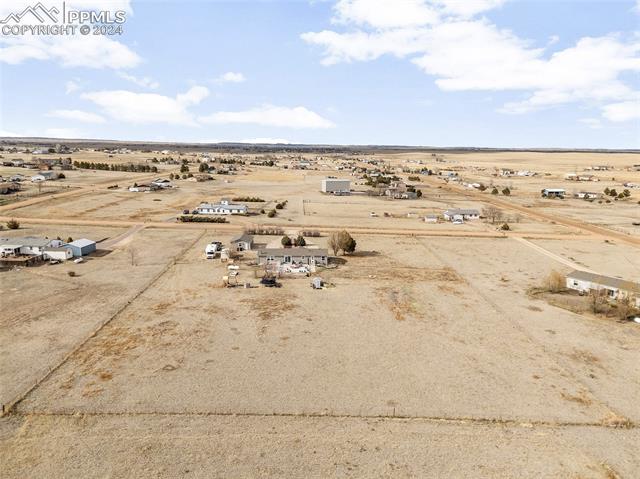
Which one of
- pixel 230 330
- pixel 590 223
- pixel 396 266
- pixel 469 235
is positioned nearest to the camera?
pixel 230 330

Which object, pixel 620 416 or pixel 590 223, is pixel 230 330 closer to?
pixel 620 416

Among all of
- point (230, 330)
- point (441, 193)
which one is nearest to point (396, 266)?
point (230, 330)

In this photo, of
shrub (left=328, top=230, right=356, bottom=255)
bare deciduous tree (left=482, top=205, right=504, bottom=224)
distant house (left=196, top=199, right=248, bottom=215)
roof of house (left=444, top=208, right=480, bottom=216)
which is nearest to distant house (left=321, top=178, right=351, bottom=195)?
distant house (left=196, top=199, right=248, bottom=215)

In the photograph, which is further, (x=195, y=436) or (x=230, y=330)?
Answer: (x=230, y=330)

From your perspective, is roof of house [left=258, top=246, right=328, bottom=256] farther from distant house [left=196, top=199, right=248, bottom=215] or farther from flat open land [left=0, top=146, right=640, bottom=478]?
distant house [left=196, top=199, right=248, bottom=215]

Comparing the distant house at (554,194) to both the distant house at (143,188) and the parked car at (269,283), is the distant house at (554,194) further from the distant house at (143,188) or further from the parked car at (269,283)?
the distant house at (143,188)

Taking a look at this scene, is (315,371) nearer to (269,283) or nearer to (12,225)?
(269,283)

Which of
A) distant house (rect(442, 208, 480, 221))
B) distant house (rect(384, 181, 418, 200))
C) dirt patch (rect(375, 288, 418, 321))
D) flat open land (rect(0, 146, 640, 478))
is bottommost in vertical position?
flat open land (rect(0, 146, 640, 478))

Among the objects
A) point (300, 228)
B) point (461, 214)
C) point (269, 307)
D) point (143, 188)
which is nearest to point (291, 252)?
point (269, 307)
